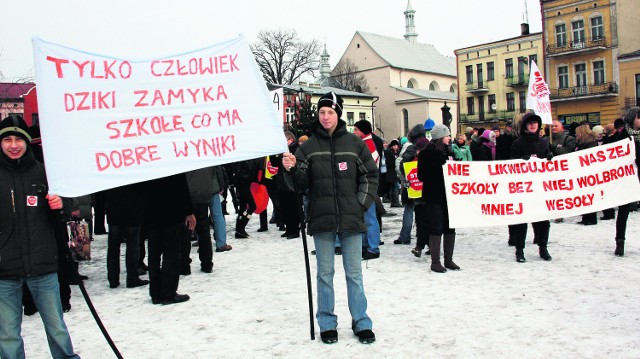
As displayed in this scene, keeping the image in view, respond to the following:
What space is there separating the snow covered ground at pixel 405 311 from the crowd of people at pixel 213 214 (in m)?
0.30

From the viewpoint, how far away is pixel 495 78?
5791 centimetres

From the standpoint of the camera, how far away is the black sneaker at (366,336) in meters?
4.64

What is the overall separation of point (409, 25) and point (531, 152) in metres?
95.0

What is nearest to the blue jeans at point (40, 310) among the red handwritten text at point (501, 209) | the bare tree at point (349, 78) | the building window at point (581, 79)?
the red handwritten text at point (501, 209)

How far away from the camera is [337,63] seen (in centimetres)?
8181

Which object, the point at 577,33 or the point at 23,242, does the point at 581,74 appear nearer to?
the point at 577,33

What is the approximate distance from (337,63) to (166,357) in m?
79.7

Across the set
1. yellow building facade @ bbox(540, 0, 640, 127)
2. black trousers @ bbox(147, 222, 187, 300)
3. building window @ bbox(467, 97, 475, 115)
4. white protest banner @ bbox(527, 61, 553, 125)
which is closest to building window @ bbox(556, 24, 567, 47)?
yellow building facade @ bbox(540, 0, 640, 127)

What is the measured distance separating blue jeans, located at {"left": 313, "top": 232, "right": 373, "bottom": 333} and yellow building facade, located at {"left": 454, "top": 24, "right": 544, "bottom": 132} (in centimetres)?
5458

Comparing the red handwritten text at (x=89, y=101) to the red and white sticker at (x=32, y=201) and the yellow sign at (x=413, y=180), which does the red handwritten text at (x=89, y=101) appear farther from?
the yellow sign at (x=413, y=180)

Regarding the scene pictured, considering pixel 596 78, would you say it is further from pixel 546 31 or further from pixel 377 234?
pixel 377 234

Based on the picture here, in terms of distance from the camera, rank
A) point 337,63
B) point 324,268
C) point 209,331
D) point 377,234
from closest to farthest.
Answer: point 324,268 → point 209,331 → point 377,234 → point 337,63

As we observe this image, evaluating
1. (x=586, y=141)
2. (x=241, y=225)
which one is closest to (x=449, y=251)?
(x=241, y=225)

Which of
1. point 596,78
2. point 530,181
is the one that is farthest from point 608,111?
point 530,181
